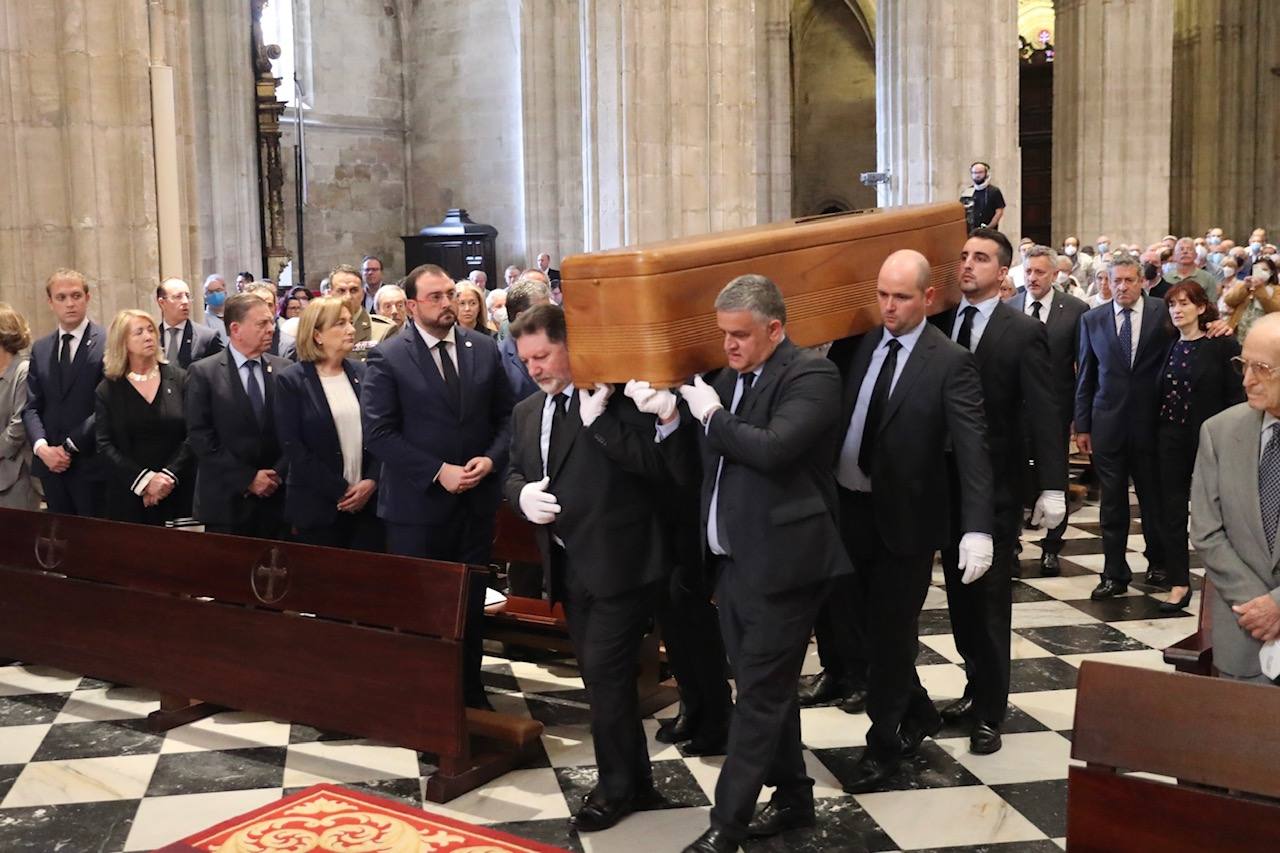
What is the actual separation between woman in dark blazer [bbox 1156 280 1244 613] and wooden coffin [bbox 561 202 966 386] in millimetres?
2842

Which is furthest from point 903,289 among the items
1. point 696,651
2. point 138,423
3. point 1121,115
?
point 1121,115

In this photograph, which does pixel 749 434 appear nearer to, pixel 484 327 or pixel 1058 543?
pixel 484 327

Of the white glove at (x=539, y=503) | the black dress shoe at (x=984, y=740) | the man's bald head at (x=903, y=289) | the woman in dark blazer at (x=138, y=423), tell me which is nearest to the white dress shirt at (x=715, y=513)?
the white glove at (x=539, y=503)

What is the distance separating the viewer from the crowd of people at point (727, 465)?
13.0ft

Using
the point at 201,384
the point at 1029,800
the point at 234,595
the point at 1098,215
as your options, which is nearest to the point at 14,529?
the point at 201,384

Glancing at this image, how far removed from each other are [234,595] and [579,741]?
4.66ft

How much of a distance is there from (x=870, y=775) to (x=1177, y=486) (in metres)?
3.29

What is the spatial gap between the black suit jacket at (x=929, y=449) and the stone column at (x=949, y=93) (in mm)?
11377

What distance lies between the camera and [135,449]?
6422 mm

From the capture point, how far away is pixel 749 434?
384 cm

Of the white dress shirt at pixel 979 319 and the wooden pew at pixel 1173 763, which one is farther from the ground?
the white dress shirt at pixel 979 319

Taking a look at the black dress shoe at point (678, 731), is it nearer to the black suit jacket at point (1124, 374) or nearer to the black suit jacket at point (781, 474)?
the black suit jacket at point (781, 474)

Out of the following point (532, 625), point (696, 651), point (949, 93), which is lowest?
point (532, 625)

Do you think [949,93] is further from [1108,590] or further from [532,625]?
[532,625]
